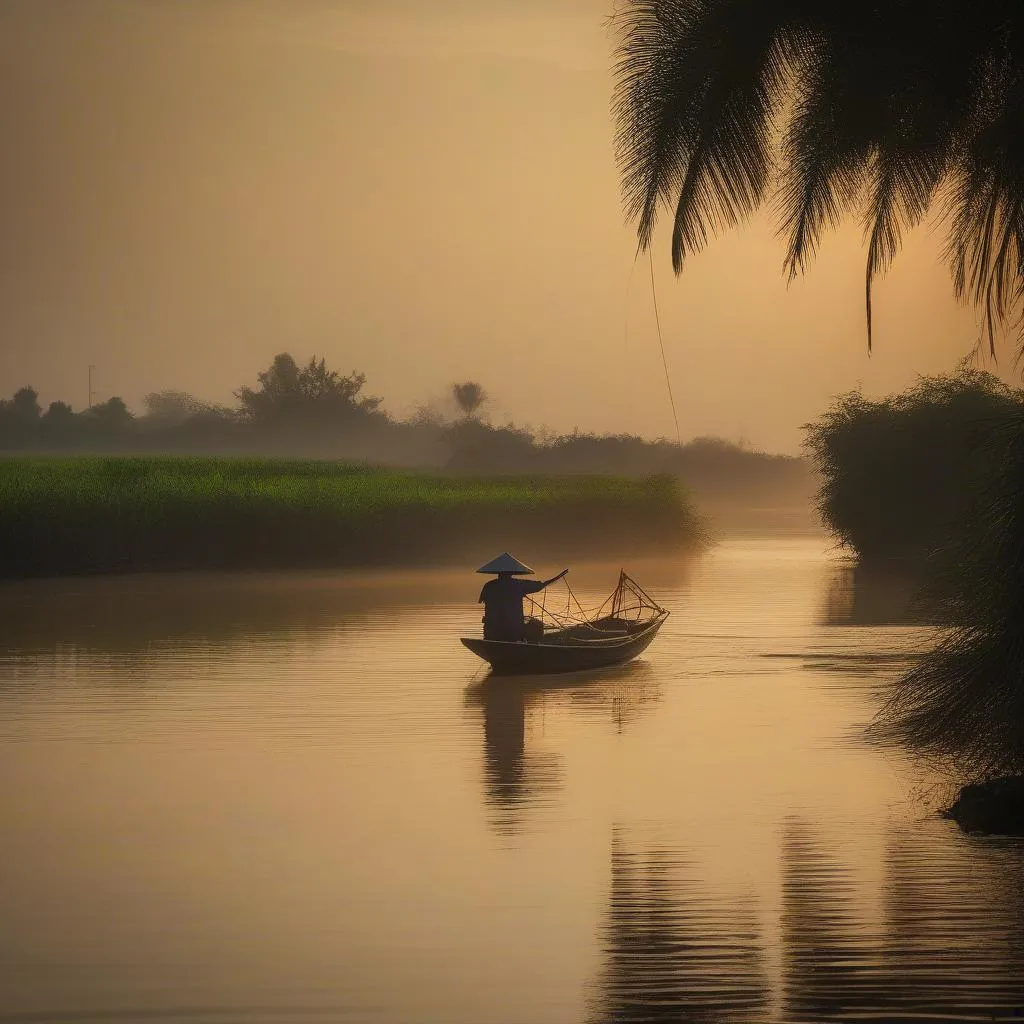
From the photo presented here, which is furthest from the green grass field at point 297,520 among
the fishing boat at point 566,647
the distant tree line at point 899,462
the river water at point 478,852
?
the fishing boat at point 566,647

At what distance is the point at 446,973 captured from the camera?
7.62 m

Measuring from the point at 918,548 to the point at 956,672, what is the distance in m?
30.4

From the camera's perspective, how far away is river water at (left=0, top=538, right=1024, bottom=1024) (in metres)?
7.37

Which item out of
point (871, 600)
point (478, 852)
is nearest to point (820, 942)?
point (478, 852)

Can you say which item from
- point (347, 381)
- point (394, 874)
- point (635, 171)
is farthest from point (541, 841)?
point (347, 381)

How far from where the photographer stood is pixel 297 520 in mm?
40812

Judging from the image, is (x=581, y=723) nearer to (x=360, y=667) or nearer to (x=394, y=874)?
(x=360, y=667)

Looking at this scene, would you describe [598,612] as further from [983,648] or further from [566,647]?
[983,648]

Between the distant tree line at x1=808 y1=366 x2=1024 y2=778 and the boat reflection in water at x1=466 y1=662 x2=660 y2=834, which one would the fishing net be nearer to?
the boat reflection in water at x1=466 y1=662 x2=660 y2=834

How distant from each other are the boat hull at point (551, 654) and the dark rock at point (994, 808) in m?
8.24

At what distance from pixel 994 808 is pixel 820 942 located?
283 cm

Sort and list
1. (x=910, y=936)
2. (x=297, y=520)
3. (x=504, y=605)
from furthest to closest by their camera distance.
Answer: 1. (x=297, y=520)
2. (x=504, y=605)
3. (x=910, y=936)

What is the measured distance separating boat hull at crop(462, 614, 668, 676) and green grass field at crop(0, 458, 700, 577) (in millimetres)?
18782

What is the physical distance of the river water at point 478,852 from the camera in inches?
290
